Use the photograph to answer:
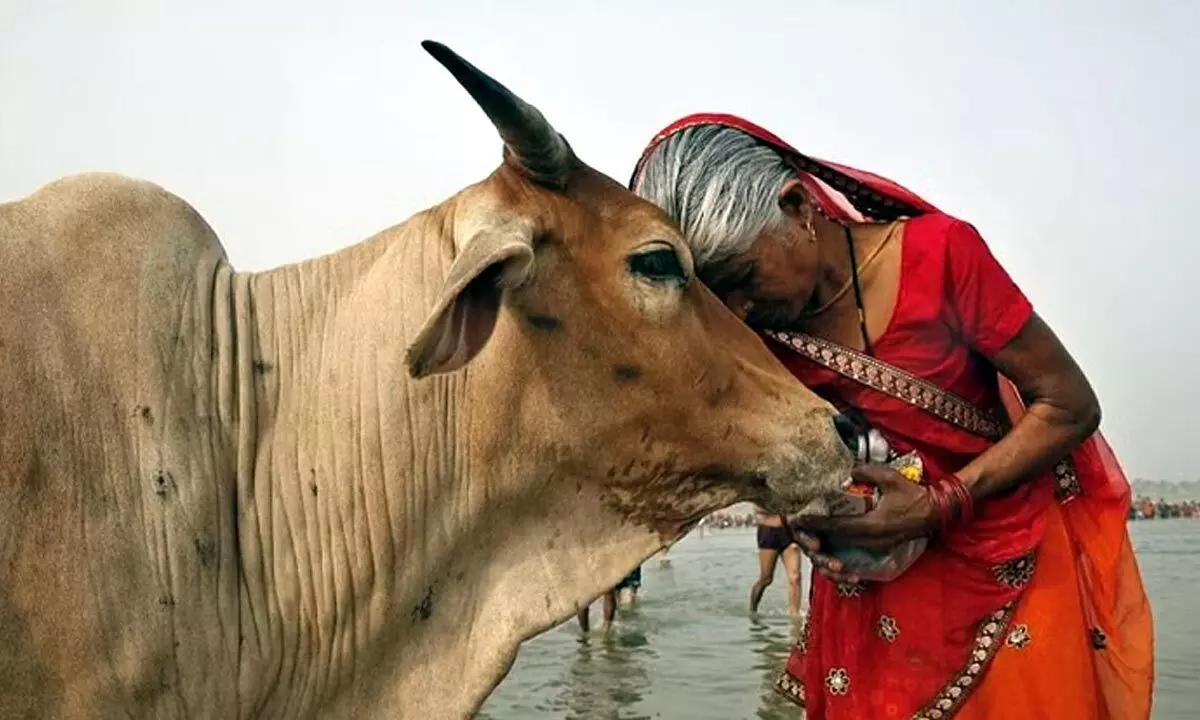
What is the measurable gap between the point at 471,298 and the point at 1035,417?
139cm

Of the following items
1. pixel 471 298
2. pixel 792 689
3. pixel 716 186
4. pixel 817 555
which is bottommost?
pixel 792 689

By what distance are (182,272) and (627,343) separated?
38.6 inches

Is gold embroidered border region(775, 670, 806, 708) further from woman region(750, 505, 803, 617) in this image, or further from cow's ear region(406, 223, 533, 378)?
woman region(750, 505, 803, 617)

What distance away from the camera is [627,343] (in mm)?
2779

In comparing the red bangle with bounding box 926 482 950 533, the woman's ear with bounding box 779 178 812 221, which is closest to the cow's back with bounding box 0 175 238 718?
the woman's ear with bounding box 779 178 812 221

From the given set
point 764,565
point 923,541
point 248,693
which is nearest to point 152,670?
point 248,693

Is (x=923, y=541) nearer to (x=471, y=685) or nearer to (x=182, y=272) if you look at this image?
(x=471, y=685)

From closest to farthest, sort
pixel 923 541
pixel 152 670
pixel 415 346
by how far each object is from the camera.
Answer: pixel 152 670 < pixel 415 346 < pixel 923 541

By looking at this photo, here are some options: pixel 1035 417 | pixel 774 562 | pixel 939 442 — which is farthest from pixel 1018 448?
pixel 774 562

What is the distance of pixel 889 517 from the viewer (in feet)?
9.41

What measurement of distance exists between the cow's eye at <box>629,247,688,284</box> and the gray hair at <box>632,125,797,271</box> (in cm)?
21

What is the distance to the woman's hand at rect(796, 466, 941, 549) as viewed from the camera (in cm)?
286

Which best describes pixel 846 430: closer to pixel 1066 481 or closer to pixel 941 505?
pixel 941 505

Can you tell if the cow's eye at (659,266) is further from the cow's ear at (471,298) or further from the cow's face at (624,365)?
the cow's ear at (471,298)
